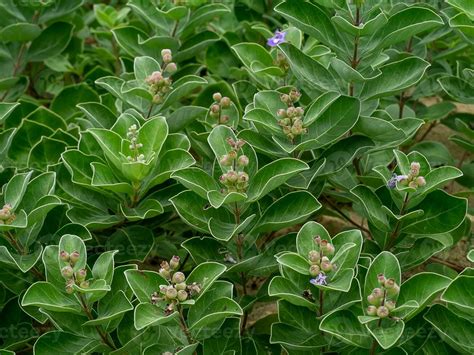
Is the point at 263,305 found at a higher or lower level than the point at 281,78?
lower

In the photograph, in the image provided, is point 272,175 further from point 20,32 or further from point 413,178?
point 20,32

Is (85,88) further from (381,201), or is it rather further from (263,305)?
(381,201)

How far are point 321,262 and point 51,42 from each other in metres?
1.81

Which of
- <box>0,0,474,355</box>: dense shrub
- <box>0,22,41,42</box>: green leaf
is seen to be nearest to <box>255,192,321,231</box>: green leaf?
<box>0,0,474,355</box>: dense shrub

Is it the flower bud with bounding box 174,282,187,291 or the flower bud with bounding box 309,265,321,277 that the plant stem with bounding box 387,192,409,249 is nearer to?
the flower bud with bounding box 309,265,321,277

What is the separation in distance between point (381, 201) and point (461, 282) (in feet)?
1.54

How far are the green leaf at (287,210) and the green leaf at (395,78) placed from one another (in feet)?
1.25

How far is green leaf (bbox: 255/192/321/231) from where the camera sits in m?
2.21

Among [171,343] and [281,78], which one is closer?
[171,343]

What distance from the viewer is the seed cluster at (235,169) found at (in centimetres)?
212

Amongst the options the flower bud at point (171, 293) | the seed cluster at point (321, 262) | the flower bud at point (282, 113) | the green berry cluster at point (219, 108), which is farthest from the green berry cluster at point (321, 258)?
the green berry cluster at point (219, 108)

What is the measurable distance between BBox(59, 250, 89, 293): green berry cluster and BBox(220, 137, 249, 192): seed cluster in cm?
42

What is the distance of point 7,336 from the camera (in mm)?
2363

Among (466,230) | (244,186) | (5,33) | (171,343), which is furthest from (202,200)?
(5,33)
